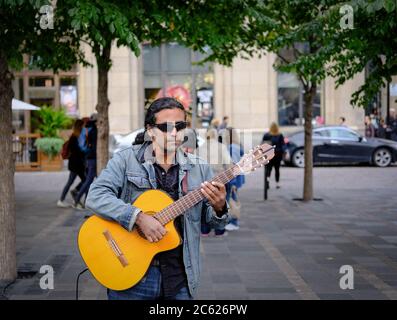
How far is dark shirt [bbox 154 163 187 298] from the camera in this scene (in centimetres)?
394

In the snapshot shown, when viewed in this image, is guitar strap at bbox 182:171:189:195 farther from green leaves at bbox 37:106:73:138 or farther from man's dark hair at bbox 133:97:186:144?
green leaves at bbox 37:106:73:138

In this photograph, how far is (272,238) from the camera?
10.3 m

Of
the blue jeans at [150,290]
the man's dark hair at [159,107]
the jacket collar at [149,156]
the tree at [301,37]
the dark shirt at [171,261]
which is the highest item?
the tree at [301,37]

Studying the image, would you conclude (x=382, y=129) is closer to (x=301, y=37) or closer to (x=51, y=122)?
(x=51, y=122)

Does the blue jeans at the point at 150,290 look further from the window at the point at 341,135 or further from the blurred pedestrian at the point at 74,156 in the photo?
the window at the point at 341,135

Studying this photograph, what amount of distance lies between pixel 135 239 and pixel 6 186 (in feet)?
13.3

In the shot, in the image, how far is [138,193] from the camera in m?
4.08

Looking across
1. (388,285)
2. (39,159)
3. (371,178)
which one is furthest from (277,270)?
(39,159)

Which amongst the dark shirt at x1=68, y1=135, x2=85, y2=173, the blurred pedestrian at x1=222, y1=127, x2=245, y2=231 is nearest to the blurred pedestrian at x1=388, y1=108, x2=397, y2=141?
the dark shirt at x1=68, y1=135, x2=85, y2=173

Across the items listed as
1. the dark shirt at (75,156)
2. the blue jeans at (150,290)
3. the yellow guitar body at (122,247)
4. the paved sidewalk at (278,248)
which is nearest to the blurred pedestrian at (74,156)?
Answer: the dark shirt at (75,156)

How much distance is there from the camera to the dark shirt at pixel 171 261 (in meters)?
3.94

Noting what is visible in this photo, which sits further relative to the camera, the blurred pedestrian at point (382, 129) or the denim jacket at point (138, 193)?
the blurred pedestrian at point (382, 129)

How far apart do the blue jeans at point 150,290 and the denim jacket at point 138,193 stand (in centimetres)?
7

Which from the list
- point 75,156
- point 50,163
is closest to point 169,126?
point 75,156
